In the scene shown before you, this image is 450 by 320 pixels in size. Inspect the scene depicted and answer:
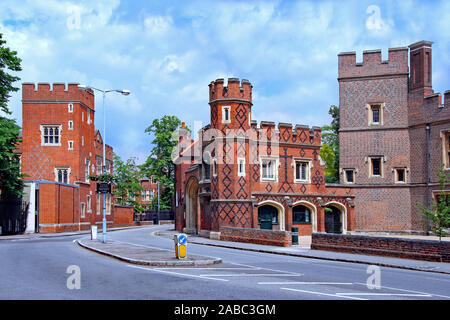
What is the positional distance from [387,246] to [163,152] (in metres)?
47.1

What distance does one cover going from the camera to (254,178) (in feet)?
113

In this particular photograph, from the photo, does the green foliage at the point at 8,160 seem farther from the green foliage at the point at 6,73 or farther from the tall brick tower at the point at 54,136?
the tall brick tower at the point at 54,136

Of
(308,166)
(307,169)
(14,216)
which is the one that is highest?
(308,166)

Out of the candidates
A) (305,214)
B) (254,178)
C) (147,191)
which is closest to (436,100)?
(305,214)

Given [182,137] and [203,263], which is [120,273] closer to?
[203,263]

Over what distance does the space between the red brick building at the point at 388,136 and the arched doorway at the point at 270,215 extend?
6358 millimetres

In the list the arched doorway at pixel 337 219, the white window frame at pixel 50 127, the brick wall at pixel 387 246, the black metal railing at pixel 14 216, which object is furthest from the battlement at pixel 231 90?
the white window frame at pixel 50 127

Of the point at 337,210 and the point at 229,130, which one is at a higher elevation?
the point at 229,130

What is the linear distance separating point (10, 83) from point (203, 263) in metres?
28.3

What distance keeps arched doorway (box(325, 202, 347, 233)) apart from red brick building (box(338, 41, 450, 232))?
3.53 ft

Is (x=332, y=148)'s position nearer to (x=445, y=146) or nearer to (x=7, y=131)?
(x=445, y=146)

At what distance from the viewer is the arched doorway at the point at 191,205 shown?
39.9m

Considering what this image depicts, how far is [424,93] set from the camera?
118 ft
